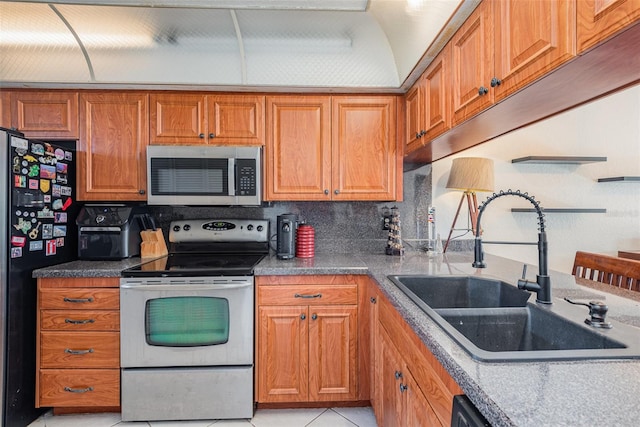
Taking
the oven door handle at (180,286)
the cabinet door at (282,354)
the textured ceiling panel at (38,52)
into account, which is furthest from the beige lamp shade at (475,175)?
→ the textured ceiling panel at (38,52)

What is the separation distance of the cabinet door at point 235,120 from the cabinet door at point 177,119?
66mm

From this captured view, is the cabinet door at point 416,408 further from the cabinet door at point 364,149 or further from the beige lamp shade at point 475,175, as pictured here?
the beige lamp shade at point 475,175

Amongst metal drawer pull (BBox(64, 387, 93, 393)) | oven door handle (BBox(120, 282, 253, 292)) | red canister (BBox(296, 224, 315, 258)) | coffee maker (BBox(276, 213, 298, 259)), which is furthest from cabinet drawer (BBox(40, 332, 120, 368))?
red canister (BBox(296, 224, 315, 258))

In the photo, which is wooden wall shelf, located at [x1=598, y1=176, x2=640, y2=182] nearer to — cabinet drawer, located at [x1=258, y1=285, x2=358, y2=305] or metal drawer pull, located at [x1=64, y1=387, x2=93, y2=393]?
cabinet drawer, located at [x1=258, y1=285, x2=358, y2=305]

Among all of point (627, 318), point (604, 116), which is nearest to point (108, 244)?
point (627, 318)

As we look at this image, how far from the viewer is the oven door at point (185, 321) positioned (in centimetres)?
183

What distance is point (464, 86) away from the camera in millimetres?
1451

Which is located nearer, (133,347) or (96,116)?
(133,347)

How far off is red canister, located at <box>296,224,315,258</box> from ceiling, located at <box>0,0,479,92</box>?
951 millimetres

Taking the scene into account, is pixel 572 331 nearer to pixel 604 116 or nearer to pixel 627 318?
pixel 627 318

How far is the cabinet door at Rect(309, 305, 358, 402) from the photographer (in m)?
1.93

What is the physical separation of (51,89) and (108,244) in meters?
1.09

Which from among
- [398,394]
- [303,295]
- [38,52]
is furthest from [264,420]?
[38,52]

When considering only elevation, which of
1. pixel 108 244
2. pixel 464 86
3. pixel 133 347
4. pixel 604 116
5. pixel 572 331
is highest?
pixel 604 116
